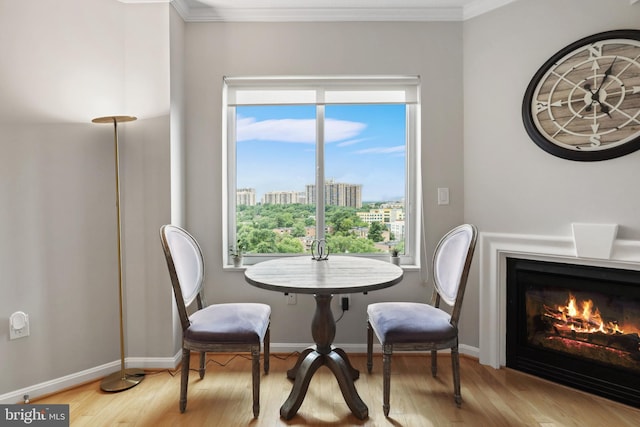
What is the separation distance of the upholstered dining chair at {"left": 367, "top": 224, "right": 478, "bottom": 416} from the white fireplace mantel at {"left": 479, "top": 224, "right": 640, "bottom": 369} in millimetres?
427

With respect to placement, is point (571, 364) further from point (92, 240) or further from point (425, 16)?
point (92, 240)

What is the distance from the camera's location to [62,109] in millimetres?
2068

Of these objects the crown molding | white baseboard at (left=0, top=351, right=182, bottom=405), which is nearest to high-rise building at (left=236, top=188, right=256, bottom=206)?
white baseboard at (left=0, top=351, right=182, bottom=405)

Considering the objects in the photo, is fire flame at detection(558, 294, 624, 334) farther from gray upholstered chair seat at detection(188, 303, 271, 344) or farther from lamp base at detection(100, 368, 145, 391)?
lamp base at detection(100, 368, 145, 391)

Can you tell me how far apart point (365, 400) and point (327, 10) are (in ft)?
8.59

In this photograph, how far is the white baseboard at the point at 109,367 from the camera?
76.2 inches

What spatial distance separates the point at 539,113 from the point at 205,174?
7.64 feet

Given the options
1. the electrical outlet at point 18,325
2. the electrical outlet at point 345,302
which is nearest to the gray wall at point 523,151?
the electrical outlet at point 345,302

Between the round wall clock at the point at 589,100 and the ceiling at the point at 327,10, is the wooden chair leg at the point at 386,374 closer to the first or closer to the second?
the round wall clock at the point at 589,100

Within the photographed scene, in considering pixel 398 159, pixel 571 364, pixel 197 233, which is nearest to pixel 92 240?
pixel 197 233

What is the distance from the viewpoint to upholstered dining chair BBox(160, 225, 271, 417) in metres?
1.76

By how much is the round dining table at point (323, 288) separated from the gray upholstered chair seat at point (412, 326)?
25 cm

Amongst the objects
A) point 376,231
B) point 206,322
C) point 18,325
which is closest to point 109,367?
point 18,325

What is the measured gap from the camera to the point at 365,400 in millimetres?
1947
